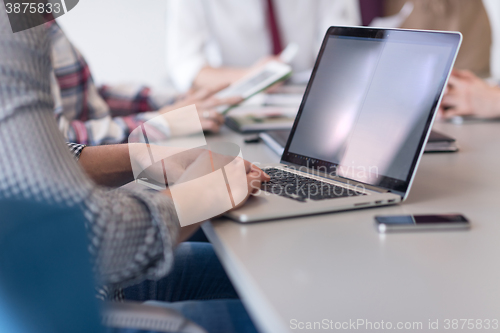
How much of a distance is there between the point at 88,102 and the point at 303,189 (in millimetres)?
885

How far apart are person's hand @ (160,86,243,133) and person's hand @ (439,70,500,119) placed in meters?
0.55

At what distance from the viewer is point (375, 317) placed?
0.34 metres

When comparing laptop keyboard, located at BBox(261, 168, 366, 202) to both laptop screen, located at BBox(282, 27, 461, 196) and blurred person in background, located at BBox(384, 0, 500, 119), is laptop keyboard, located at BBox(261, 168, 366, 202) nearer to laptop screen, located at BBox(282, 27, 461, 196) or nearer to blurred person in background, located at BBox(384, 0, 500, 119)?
laptop screen, located at BBox(282, 27, 461, 196)

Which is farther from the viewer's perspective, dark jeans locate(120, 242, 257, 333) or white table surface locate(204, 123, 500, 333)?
dark jeans locate(120, 242, 257, 333)

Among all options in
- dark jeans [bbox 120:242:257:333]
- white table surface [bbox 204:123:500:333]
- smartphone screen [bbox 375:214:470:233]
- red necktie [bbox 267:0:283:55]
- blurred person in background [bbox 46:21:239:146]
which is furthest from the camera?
red necktie [bbox 267:0:283:55]

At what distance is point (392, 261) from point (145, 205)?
246 mm

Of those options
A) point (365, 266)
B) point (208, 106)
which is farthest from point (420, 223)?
point (208, 106)

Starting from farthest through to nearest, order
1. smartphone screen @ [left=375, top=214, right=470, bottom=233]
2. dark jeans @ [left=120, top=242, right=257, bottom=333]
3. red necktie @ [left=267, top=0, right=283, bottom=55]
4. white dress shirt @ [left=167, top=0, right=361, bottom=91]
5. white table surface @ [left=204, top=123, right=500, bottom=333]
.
Answer: 1. red necktie @ [left=267, top=0, right=283, bottom=55]
2. white dress shirt @ [left=167, top=0, right=361, bottom=91]
3. dark jeans @ [left=120, top=242, right=257, bottom=333]
4. smartphone screen @ [left=375, top=214, right=470, bottom=233]
5. white table surface @ [left=204, top=123, right=500, bottom=333]

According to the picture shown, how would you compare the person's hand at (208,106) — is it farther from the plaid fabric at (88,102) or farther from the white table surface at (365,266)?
the white table surface at (365,266)

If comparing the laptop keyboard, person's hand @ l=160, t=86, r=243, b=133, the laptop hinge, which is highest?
person's hand @ l=160, t=86, r=243, b=133

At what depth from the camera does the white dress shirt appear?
187 cm

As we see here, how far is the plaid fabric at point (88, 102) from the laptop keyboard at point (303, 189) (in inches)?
15.3

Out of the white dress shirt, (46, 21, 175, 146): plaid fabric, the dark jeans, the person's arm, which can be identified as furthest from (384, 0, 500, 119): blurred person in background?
the person's arm

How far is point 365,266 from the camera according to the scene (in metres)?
0.41
